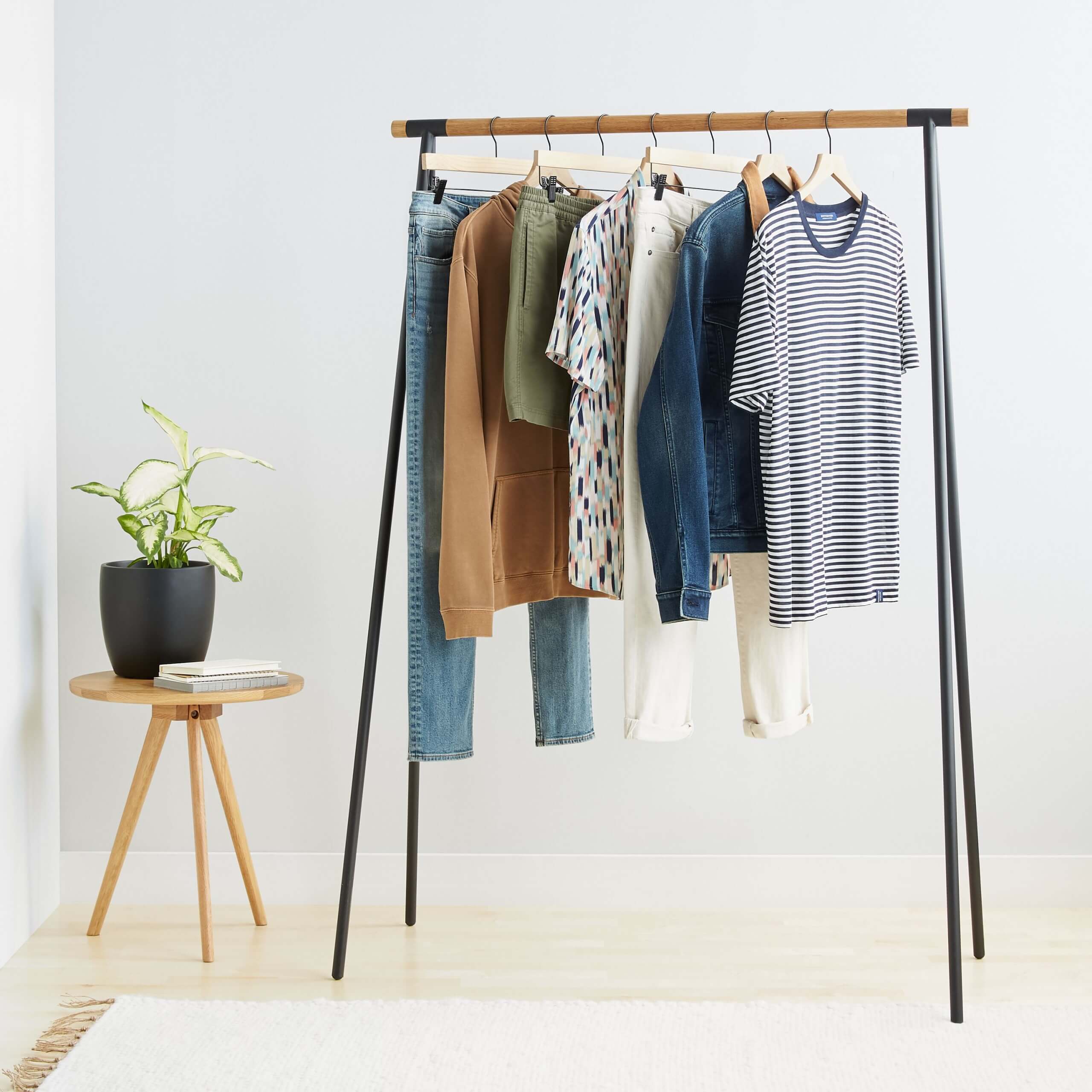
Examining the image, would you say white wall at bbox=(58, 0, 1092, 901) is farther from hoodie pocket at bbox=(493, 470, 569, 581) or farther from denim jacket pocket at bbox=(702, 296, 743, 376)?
denim jacket pocket at bbox=(702, 296, 743, 376)

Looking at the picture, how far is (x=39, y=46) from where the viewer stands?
2426mm

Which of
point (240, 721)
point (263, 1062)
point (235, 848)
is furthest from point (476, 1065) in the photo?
point (240, 721)

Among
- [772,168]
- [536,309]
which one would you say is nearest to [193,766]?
[536,309]

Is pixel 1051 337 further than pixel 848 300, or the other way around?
pixel 1051 337

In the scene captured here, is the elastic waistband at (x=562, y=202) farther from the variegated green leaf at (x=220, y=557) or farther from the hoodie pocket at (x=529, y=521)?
the variegated green leaf at (x=220, y=557)

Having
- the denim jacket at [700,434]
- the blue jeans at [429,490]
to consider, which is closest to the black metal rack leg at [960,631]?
the denim jacket at [700,434]

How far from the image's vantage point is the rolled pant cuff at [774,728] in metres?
2.02

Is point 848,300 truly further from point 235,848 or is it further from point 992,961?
point 235,848

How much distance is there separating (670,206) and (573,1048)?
5.31 feet

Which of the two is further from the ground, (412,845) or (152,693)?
(152,693)

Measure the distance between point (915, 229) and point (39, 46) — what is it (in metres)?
2.23

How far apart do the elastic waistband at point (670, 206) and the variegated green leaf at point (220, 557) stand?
46.2 inches

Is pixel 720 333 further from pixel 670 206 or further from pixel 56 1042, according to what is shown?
pixel 56 1042

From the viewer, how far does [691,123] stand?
1988 millimetres
